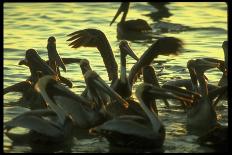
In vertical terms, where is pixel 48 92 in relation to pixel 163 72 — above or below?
above

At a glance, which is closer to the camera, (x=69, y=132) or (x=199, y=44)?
(x=69, y=132)

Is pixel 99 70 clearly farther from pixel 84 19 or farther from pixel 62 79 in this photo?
pixel 84 19

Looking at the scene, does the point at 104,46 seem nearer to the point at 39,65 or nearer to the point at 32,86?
the point at 39,65

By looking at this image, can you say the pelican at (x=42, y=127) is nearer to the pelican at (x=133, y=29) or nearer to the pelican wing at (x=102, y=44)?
the pelican wing at (x=102, y=44)

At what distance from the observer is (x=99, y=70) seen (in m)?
13.7

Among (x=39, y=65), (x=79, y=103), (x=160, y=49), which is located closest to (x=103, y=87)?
(x=79, y=103)

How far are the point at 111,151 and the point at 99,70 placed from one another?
15.8 ft

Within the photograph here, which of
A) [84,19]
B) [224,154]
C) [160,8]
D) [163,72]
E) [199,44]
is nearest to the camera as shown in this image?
[224,154]

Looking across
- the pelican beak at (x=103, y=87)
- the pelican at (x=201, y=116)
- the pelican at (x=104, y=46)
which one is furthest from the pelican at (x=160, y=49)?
the pelican beak at (x=103, y=87)

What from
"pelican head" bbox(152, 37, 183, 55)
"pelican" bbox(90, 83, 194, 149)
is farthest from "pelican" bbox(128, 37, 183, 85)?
"pelican" bbox(90, 83, 194, 149)

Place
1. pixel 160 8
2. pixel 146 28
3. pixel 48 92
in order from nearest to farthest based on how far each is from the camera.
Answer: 1. pixel 48 92
2. pixel 146 28
3. pixel 160 8

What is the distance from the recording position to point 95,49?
15.8m

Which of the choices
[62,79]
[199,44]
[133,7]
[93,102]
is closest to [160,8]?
[133,7]

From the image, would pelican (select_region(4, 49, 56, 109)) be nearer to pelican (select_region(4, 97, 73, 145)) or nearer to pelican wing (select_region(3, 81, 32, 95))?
pelican wing (select_region(3, 81, 32, 95))
